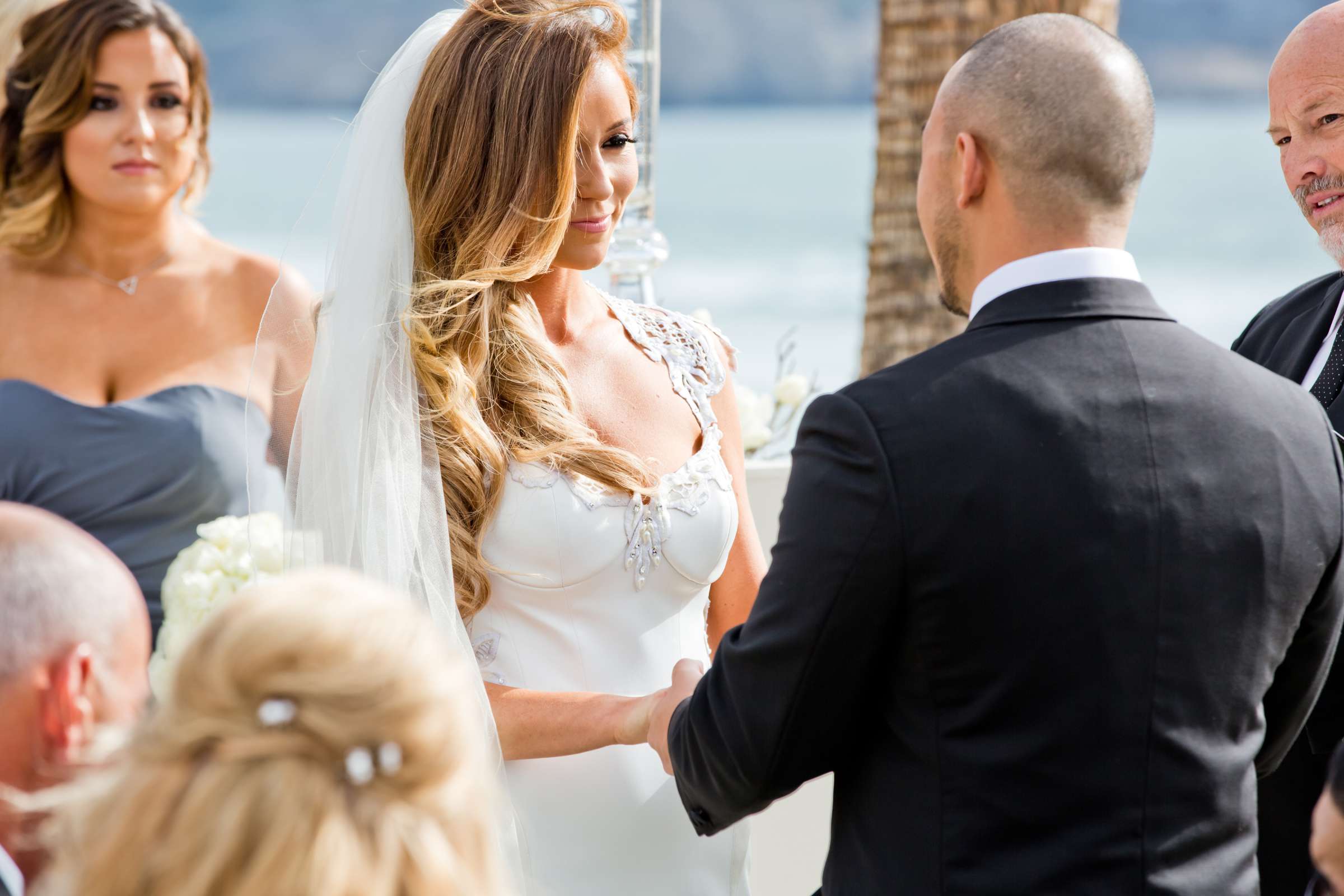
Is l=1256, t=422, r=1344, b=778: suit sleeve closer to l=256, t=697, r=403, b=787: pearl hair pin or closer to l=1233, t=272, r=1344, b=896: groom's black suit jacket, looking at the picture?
l=1233, t=272, r=1344, b=896: groom's black suit jacket

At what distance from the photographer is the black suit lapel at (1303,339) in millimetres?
3057

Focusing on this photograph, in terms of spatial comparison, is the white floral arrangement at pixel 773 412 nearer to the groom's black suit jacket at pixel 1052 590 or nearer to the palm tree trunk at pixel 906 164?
the palm tree trunk at pixel 906 164

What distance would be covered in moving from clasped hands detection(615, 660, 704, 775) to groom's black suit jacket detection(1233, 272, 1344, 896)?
123 centimetres

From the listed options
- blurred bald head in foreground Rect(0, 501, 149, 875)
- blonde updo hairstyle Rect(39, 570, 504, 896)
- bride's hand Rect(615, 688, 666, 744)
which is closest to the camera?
blonde updo hairstyle Rect(39, 570, 504, 896)

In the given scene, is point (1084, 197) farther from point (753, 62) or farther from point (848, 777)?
point (753, 62)

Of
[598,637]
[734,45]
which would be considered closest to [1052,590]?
[598,637]

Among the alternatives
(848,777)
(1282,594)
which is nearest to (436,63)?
(848,777)

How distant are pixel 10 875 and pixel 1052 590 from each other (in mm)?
1330

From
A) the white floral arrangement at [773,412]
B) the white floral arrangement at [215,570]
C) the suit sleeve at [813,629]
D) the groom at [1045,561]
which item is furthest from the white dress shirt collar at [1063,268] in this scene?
the white floral arrangement at [773,412]

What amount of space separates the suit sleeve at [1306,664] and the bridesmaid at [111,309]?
9.99 ft

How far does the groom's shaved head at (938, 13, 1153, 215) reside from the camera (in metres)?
1.92

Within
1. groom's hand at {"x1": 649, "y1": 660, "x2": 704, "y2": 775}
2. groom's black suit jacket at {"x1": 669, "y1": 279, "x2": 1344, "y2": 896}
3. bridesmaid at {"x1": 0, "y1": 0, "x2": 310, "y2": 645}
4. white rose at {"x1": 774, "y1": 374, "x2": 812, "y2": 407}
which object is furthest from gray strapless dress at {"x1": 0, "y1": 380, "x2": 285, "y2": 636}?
groom's black suit jacket at {"x1": 669, "y1": 279, "x2": 1344, "y2": 896}

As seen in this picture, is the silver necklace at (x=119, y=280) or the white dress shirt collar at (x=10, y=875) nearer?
the white dress shirt collar at (x=10, y=875)

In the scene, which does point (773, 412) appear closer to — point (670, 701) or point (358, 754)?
point (670, 701)
